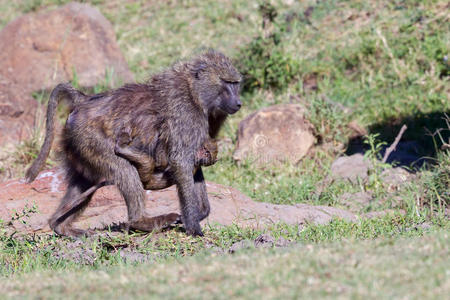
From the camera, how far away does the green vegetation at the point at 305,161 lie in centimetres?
307

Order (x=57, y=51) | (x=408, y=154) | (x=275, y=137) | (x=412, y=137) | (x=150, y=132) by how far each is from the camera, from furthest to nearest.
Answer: (x=57, y=51) < (x=412, y=137) < (x=275, y=137) < (x=408, y=154) < (x=150, y=132)

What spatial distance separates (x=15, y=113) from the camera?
8203mm

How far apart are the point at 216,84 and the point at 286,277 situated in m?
2.52

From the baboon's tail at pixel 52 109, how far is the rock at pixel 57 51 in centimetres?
371

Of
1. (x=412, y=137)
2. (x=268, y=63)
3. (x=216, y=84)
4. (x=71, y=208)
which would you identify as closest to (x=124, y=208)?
(x=71, y=208)

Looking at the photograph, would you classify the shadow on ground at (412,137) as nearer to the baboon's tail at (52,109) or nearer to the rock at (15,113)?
the baboon's tail at (52,109)

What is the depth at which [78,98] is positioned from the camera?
5316 mm

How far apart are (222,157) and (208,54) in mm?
2664

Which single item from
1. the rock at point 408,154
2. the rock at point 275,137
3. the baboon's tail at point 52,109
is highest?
the baboon's tail at point 52,109

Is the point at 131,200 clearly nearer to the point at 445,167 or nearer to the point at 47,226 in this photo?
the point at 47,226

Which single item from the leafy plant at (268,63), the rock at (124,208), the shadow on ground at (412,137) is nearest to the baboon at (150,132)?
the rock at (124,208)

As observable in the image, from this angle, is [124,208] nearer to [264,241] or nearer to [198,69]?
[198,69]

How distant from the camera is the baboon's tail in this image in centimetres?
505

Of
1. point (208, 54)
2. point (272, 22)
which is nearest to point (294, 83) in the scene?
point (272, 22)
